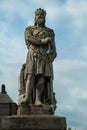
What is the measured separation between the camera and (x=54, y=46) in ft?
59.5

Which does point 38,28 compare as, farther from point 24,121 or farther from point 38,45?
point 24,121

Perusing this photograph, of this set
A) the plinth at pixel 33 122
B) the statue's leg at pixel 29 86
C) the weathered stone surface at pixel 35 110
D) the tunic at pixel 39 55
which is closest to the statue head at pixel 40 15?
the tunic at pixel 39 55

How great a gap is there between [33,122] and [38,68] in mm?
2233

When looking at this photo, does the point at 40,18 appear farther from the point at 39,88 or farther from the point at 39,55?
the point at 39,88

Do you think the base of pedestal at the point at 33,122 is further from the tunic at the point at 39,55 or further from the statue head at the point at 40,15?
the statue head at the point at 40,15

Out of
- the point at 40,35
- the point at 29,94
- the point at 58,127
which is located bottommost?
the point at 58,127

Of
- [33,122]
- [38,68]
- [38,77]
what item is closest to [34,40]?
[38,68]

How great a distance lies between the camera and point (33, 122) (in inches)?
648

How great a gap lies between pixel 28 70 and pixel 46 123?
231 cm

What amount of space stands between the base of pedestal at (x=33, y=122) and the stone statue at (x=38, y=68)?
899mm

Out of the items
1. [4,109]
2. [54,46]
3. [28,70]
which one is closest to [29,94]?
[28,70]

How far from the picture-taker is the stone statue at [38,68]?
1752 cm

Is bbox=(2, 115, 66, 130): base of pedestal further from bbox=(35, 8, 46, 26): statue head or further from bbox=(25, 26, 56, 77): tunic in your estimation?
bbox=(35, 8, 46, 26): statue head

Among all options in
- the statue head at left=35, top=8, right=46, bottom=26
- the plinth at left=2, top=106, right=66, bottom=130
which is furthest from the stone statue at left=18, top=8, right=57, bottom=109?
the plinth at left=2, top=106, right=66, bottom=130
